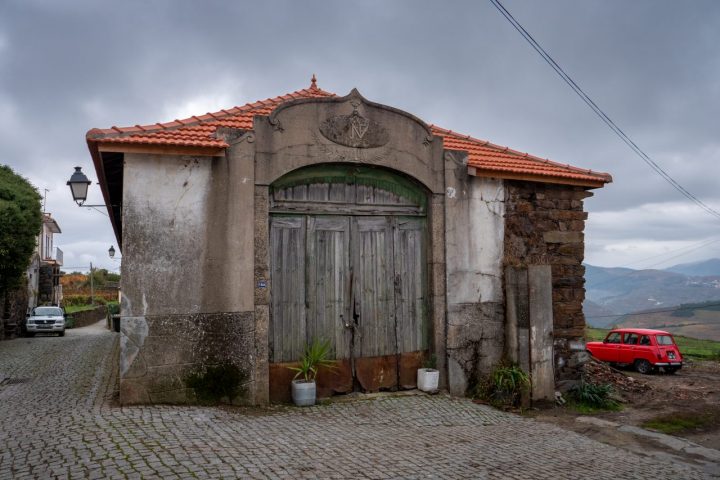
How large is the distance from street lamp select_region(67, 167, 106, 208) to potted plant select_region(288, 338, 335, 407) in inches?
249

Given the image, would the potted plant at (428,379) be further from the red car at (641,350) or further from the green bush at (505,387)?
the red car at (641,350)

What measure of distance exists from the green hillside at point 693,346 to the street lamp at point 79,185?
732 inches

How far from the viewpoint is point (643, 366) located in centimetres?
1702

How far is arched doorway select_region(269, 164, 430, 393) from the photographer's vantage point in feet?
25.4

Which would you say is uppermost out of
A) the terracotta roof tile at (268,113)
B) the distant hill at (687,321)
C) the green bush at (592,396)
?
the terracotta roof tile at (268,113)

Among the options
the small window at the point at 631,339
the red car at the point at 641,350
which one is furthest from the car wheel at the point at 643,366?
the small window at the point at 631,339

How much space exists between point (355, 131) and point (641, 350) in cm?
1379

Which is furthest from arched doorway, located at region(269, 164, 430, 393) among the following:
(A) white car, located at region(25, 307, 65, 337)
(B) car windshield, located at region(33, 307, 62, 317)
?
(B) car windshield, located at region(33, 307, 62, 317)

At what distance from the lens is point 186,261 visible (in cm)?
705

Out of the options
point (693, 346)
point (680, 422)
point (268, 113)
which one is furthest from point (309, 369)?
point (693, 346)

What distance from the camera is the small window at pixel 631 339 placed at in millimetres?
17656

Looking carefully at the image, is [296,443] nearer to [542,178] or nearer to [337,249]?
[337,249]

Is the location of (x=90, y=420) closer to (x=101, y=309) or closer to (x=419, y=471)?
(x=419, y=471)

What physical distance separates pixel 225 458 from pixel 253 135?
4.29m
